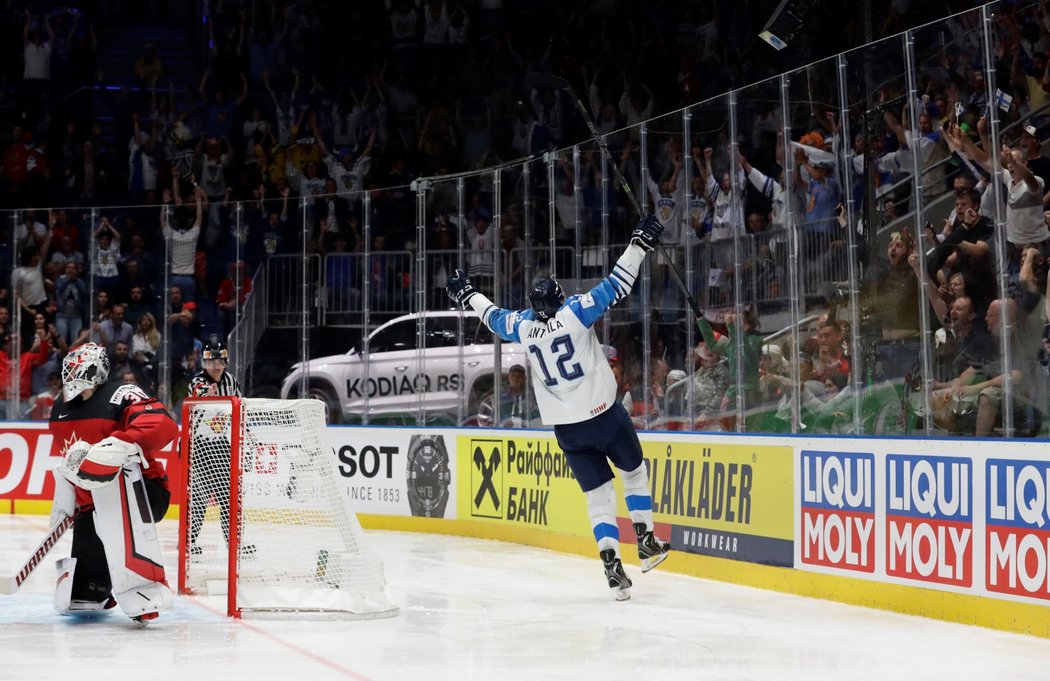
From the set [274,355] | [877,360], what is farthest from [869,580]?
[274,355]

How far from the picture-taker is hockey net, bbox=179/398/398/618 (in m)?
6.62

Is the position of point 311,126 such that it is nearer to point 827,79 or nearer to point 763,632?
point 827,79

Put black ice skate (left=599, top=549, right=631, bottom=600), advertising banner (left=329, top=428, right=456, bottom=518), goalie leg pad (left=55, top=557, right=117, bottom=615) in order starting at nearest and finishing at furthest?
goalie leg pad (left=55, top=557, right=117, bottom=615), black ice skate (left=599, top=549, right=631, bottom=600), advertising banner (left=329, top=428, right=456, bottom=518)

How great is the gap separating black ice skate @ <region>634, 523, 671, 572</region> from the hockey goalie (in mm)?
2598

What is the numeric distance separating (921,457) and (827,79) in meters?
2.45

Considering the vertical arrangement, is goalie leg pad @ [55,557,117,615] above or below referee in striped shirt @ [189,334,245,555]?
below

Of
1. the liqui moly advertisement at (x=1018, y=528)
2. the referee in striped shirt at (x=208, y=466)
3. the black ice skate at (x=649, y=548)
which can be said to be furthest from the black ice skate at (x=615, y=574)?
the referee in striped shirt at (x=208, y=466)

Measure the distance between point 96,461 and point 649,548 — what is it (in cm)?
303

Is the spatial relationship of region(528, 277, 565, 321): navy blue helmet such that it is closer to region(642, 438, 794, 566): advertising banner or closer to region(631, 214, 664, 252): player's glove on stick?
region(631, 214, 664, 252): player's glove on stick

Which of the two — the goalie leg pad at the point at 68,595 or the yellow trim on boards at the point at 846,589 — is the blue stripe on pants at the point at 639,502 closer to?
the yellow trim on boards at the point at 846,589

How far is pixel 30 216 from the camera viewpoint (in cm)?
1303

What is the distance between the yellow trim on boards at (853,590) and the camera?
6094mm

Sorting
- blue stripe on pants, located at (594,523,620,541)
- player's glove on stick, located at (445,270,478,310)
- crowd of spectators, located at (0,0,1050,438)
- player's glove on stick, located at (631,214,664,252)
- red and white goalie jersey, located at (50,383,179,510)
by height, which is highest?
crowd of spectators, located at (0,0,1050,438)

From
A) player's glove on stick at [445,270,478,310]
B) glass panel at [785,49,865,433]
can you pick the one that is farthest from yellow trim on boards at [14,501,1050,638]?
player's glove on stick at [445,270,478,310]
